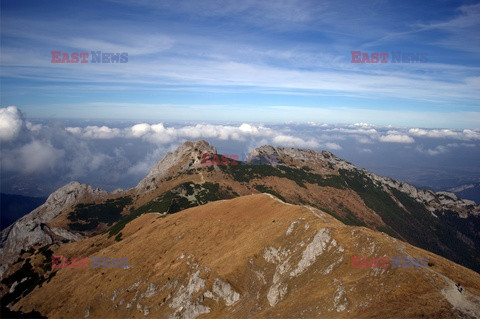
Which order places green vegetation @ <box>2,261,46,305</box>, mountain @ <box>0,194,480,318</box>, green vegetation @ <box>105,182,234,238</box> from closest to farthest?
mountain @ <box>0,194,480,318</box> → green vegetation @ <box>2,261,46,305</box> → green vegetation @ <box>105,182,234,238</box>

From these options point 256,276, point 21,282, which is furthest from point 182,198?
point 256,276

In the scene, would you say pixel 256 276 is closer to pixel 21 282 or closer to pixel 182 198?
pixel 21 282

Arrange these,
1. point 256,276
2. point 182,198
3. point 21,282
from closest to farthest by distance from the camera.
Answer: point 256,276 → point 21,282 → point 182,198

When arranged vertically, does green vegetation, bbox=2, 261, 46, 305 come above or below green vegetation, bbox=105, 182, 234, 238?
below

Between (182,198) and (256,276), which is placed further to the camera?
(182,198)

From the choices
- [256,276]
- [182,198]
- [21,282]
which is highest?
[256,276]

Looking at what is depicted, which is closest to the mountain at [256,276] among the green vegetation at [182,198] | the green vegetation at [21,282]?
the green vegetation at [21,282]

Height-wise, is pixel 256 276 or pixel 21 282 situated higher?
pixel 256 276

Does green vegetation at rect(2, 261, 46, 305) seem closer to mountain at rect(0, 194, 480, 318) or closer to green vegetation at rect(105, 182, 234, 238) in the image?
mountain at rect(0, 194, 480, 318)

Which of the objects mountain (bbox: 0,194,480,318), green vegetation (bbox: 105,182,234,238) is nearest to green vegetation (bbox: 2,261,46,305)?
mountain (bbox: 0,194,480,318)

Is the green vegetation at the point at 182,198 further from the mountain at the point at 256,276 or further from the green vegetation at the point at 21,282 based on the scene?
the mountain at the point at 256,276
